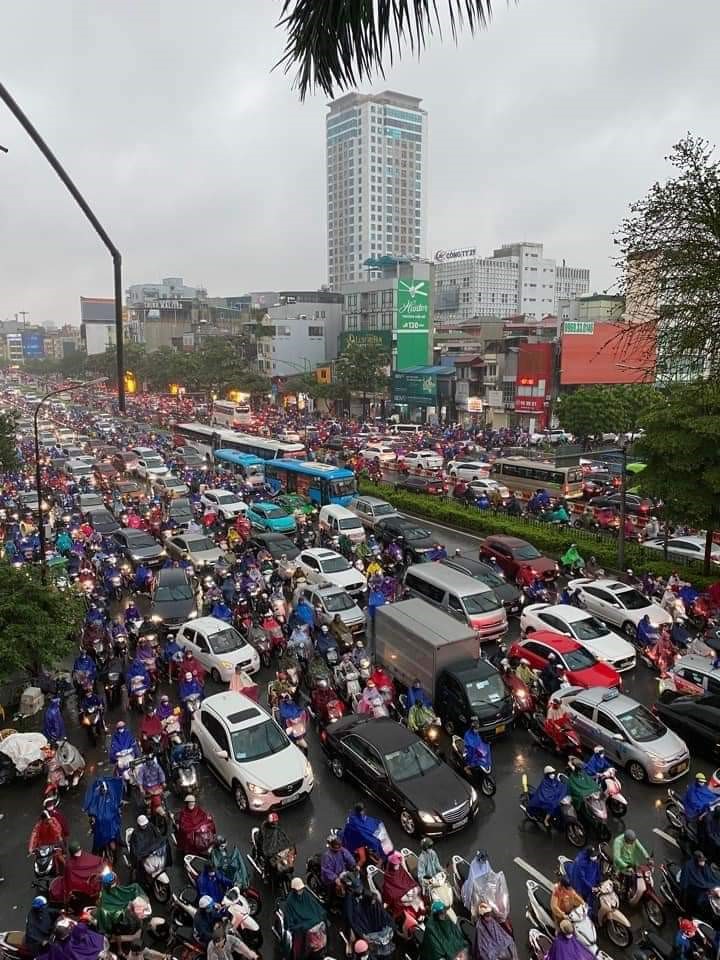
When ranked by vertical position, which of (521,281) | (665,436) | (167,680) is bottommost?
(167,680)

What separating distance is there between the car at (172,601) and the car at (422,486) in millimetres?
16580

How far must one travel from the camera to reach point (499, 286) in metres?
141

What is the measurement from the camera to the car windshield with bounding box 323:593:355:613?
57.8 ft

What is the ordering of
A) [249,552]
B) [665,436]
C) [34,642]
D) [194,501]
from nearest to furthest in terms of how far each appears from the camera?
[34,642], [665,436], [249,552], [194,501]

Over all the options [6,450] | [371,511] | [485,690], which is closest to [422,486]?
[371,511]

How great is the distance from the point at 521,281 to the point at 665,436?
131 meters

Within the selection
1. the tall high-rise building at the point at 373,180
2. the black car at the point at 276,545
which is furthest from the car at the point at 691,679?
the tall high-rise building at the point at 373,180

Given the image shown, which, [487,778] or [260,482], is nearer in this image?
[487,778]

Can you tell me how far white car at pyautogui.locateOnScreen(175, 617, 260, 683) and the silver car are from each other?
23.7 ft

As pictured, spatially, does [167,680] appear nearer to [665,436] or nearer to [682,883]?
[682,883]

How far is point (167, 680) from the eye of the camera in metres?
15.7

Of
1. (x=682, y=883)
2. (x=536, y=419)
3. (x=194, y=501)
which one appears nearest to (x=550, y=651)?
(x=682, y=883)

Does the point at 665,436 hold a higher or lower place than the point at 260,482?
higher

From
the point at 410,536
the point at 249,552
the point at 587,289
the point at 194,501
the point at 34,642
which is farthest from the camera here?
the point at 587,289
